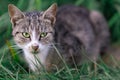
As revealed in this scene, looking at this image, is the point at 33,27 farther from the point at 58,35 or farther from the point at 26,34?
the point at 58,35

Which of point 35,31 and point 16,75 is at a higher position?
point 35,31

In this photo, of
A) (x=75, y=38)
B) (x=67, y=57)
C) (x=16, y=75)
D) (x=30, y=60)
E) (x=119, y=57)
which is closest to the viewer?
(x=16, y=75)

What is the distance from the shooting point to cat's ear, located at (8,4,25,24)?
3.79 m

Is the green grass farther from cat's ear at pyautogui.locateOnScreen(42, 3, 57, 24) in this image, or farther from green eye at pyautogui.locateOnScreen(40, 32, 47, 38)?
green eye at pyautogui.locateOnScreen(40, 32, 47, 38)

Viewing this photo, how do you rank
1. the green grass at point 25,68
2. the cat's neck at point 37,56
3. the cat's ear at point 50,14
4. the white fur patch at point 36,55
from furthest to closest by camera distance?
the cat's neck at point 37,56, the cat's ear at point 50,14, the white fur patch at point 36,55, the green grass at point 25,68

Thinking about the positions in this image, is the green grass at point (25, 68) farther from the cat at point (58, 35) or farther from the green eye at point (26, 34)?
the green eye at point (26, 34)

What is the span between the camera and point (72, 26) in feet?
17.0

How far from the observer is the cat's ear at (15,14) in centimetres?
379

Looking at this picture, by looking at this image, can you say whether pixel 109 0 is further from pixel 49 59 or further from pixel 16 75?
pixel 16 75

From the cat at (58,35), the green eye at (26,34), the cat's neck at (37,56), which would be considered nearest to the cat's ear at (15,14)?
the cat at (58,35)

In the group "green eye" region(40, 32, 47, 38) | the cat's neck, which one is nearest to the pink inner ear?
"green eye" region(40, 32, 47, 38)

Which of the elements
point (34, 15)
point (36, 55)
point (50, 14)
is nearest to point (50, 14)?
point (50, 14)

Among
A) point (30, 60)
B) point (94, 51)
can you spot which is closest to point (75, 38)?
point (94, 51)

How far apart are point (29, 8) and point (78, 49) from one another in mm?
720
